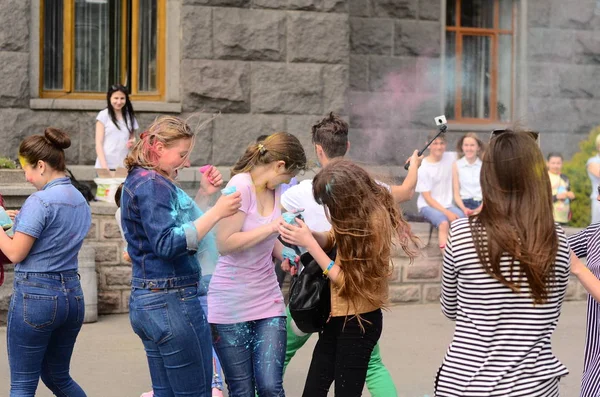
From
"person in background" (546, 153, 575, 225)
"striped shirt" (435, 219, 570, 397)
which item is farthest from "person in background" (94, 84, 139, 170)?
"striped shirt" (435, 219, 570, 397)

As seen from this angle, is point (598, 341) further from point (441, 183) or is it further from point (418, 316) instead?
point (441, 183)

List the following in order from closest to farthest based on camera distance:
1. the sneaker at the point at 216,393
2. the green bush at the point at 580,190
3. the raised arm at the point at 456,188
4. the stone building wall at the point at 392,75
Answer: the sneaker at the point at 216,393
the raised arm at the point at 456,188
the green bush at the point at 580,190
the stone building wall at the point at 392,75

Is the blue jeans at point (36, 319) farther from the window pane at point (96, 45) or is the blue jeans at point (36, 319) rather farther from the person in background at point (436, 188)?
the window pane at point (96, 45)

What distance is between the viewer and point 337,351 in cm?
457

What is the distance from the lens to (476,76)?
1389cm

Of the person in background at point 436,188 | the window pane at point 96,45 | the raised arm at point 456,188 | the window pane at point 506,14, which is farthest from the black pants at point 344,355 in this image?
the window pane at point 506,14

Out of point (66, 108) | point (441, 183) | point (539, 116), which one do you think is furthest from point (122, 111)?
point (539, 116)

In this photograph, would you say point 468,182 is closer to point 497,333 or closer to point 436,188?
Result: point 436,188

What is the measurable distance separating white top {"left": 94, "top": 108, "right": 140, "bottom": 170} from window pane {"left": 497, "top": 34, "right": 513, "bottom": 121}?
5.97 meters

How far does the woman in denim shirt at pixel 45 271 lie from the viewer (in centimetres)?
490

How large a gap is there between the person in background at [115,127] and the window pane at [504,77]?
5916 mm

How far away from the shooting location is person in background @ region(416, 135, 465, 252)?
10.0 metres

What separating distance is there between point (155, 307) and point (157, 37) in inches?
280

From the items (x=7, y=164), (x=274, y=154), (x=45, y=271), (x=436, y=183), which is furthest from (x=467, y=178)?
(x=45, y=271)
